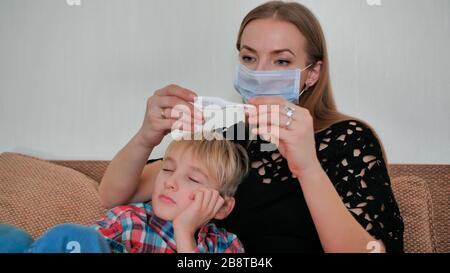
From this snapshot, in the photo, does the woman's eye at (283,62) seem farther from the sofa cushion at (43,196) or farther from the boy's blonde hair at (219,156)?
the sofa cushion at (43,196)

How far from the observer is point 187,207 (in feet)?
3.59

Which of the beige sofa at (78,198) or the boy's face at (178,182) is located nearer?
the boy's face at (178,182)

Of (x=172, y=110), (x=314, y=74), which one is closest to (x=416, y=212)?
(x=314, y=74)

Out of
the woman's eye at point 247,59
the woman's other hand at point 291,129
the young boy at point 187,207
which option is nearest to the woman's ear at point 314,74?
the woman's eye at point 247,59

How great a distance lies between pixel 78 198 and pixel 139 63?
0.44 metres

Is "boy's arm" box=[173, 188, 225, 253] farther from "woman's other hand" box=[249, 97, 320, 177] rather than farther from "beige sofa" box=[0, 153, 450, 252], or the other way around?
"beige sofa" box=[0, 153, 450, 252]

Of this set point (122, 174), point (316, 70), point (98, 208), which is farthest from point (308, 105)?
point (98, 208)

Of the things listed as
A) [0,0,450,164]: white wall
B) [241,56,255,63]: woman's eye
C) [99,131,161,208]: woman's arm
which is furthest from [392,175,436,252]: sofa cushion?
[99,131,161,208]: woman's arm

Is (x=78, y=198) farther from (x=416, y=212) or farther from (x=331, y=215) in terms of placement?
(x=416, y=212)

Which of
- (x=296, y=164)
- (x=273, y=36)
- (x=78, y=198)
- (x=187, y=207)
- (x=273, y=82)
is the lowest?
(x=78, y=198)

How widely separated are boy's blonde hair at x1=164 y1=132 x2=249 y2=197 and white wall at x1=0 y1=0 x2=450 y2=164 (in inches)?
11.5

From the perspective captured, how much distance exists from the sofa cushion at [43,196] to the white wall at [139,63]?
127mm

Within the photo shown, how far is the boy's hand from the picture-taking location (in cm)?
106

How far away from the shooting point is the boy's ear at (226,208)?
1219 mm
